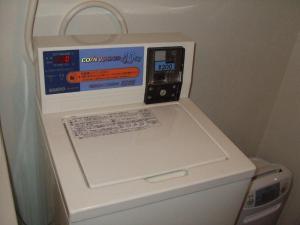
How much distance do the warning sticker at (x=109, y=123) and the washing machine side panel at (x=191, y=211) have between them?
8.9 inches

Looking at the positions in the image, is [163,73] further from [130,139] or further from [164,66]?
[130,139]

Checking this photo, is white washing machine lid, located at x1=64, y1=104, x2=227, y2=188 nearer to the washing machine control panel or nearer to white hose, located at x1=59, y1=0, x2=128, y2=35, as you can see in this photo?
the washing machine control panel

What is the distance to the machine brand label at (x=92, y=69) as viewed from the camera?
32.9 inches

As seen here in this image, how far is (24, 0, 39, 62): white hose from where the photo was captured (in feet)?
2.89

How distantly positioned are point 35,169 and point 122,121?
0.52 metres

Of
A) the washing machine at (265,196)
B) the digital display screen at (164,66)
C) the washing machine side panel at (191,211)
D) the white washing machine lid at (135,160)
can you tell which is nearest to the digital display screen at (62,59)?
the white washing machine lid at (135,160)

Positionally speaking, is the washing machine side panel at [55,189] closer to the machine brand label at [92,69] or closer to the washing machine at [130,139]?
the washing machine at [130,139]

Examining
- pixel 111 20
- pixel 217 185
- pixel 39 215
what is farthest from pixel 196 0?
pixel 39 215

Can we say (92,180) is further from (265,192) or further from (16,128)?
(265,192)

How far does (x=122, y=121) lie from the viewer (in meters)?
0.89

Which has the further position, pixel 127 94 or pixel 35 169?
pixel 35 169

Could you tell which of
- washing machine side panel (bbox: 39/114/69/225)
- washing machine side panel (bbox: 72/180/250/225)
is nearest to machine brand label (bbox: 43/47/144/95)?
washing machine side panel (bbox: 39/114/69/225)

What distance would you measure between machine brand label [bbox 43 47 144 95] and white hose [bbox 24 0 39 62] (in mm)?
146

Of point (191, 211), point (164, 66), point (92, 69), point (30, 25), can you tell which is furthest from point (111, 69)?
point (191, 211)
